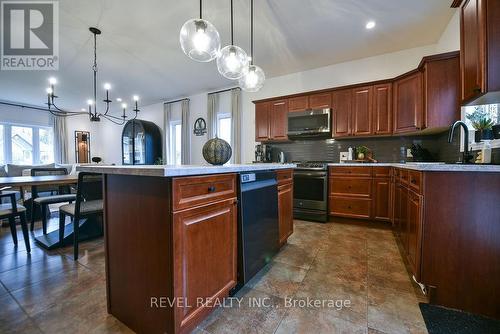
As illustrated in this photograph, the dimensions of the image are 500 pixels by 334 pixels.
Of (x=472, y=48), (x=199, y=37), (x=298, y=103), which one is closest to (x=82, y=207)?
(x=199, y=37)

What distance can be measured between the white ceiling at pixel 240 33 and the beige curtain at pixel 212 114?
68cm

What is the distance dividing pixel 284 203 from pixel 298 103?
236 cm

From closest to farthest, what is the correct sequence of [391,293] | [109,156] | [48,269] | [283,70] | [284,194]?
[391,293] → [48,269] → [284,194] → [283,70] → [109,156]

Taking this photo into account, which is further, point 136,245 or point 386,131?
point 386,131

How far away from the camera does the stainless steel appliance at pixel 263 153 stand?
14.1 ft

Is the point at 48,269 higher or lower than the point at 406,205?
lower

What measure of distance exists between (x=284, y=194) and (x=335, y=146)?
2.18 m

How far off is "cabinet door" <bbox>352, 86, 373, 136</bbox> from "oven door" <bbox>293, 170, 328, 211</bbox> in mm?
928

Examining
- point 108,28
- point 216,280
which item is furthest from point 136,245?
point 108,28

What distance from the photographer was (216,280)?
4.01ft

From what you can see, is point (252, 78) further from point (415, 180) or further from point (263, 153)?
point (263, 153)

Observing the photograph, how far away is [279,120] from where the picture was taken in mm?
3990

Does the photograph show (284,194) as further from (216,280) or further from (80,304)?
(80,304)

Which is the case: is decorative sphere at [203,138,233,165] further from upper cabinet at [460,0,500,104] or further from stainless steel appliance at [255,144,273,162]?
stainless steel appliance at [255,144,273,162]
